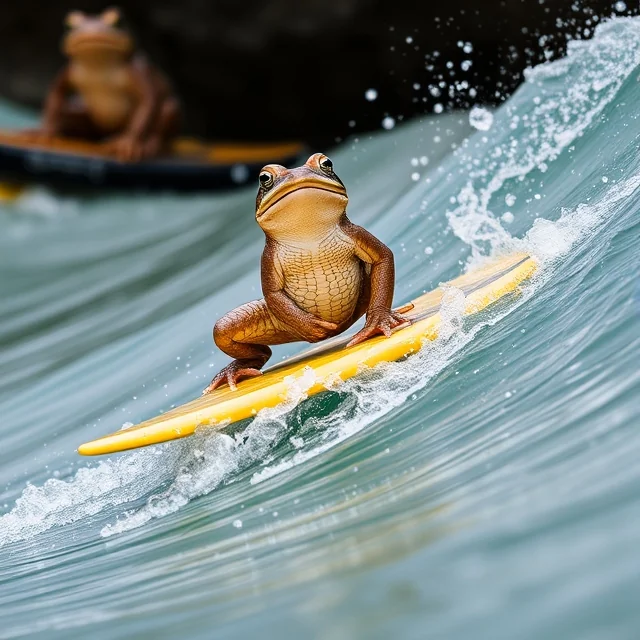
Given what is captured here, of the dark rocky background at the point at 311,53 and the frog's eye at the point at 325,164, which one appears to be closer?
the frog's eye at the point at 325,164

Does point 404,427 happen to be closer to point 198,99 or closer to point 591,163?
point 591,163

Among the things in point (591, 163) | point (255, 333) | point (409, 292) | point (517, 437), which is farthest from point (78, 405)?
point (517, 437)

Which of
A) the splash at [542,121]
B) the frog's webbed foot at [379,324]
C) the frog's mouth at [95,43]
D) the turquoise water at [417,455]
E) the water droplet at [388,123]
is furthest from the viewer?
the water droplet at [388,123]

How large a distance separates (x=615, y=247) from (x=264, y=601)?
1596 millimetres

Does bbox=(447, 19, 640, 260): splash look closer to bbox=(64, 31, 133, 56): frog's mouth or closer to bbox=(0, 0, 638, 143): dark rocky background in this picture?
bbox=(0, 0, 638, 143): dark rocky background

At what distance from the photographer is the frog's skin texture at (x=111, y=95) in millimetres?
7062

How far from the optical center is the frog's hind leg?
2799 millimetres

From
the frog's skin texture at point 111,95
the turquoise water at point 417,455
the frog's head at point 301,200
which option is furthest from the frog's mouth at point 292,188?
the frog's skin texture at point 111,95

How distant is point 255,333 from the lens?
2.83 metres

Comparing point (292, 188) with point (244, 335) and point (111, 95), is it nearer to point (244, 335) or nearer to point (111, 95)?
point (244, 335)

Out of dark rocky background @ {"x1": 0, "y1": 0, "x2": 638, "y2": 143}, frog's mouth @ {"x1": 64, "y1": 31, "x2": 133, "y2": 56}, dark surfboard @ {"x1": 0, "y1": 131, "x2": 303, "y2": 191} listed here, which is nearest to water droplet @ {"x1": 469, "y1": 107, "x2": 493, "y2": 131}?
dark rocky background @ {"x1": 0, "y1": 0, "x2": 638, "y2": 143}

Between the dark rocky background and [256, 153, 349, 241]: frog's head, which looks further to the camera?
the dark rocky background

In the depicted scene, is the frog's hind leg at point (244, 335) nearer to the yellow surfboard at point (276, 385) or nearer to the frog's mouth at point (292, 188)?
the yellow surfboard at point (276, 385)

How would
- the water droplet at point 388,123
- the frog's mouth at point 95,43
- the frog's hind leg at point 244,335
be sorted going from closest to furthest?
the frog's hind leg at point 244,335, the frog's mouth at point 95,43, the water droplet at point 388,123
